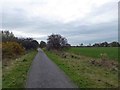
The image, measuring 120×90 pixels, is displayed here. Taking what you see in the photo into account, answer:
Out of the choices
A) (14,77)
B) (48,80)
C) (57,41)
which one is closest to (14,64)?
(14,77)

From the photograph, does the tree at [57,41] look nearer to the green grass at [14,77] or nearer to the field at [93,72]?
the field at [93,72]

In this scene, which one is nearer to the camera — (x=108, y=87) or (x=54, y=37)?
(x=108, y=87)

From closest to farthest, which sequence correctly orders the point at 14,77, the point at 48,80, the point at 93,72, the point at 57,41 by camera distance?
1. the point at 48,80
2. the point at 14,77
3. the point at 93,72
4. the point at 57,41

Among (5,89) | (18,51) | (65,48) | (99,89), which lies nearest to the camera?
(99,89)

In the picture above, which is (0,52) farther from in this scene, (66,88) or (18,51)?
(66,88)

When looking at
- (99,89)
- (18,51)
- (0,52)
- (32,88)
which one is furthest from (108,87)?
(18,51)

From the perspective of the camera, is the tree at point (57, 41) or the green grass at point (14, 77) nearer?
the green grass at point (14, 77)

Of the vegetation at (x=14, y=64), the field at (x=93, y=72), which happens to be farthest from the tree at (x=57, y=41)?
the field at (x=93, y=72)

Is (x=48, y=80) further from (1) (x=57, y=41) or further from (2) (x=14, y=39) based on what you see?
(1) (x=57, y=41)

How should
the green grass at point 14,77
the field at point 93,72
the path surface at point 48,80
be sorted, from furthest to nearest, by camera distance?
the green grass at point 14,77
the field at point 93,72
the path surface at point 48,80

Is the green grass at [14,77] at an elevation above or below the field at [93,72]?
below

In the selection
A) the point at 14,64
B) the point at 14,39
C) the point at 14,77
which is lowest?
the point at 14,64

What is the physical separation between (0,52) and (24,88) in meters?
27.7

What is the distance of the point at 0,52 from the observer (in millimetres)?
38500
